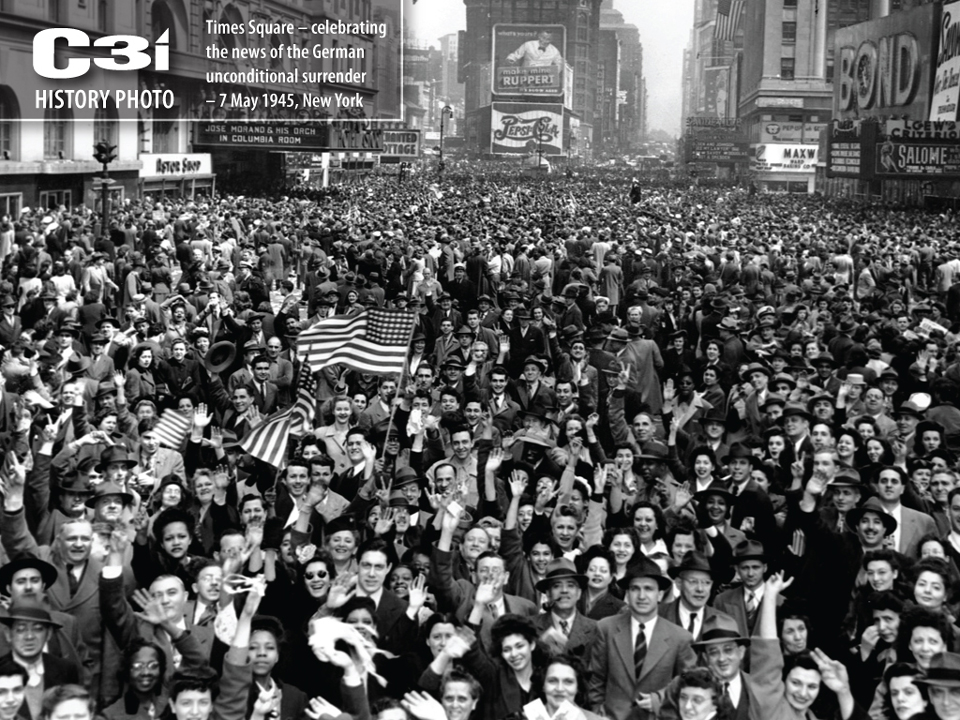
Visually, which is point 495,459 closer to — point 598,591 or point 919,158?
point 598,591

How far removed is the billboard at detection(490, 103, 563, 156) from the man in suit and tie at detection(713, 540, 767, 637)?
15095 centimetres

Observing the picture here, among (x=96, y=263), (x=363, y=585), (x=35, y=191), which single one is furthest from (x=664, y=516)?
(x=35, y=191)

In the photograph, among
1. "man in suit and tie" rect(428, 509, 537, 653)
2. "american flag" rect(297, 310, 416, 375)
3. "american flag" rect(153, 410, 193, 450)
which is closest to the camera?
"man in suit and tie" rect(428, 509, 537, 653)

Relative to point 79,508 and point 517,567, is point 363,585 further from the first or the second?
point 79,508

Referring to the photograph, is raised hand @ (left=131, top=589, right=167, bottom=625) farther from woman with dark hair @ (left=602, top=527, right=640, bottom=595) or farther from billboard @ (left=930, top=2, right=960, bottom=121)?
billboard @ (left=930, top=2, right=960, bottom=121)

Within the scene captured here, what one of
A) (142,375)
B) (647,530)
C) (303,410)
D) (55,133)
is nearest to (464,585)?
(647,530)

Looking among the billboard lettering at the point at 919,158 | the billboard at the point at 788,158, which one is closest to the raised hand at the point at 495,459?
the billboard lettering at the point at 919,158

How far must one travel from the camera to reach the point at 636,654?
6773 millimetres

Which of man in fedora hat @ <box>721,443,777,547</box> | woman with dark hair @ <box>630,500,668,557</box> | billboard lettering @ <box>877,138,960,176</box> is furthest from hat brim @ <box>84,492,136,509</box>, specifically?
A: billboard lettering @ <box>877,138,960,176</box>

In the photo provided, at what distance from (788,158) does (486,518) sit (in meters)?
89.4

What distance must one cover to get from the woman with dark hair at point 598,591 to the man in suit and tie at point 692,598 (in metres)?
0.32

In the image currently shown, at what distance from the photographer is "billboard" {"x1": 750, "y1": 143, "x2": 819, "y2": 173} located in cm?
9375

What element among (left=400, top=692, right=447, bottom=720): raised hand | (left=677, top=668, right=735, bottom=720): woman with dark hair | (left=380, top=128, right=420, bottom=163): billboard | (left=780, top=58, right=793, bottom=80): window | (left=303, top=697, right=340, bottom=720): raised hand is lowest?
(left=303, top=697, right=340, bottom=720): raised hand

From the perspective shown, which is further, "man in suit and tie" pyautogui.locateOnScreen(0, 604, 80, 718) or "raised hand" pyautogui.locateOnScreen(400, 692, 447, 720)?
"man in suit and tie" pyautogui.locateOnScreen(0, 604, 80, 718)
